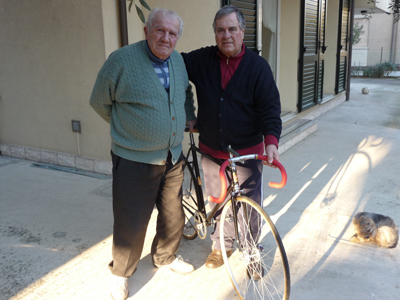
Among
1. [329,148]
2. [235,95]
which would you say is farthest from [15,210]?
[329,148]

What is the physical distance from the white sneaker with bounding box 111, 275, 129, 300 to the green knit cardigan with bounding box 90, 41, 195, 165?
0.78 metres

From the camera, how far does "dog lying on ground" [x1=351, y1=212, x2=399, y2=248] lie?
9.70 feet

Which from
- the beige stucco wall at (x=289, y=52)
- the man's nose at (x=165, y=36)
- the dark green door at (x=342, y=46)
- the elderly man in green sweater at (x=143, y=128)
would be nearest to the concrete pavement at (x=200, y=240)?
the elderly man in green sweater at (x=143, y=128)

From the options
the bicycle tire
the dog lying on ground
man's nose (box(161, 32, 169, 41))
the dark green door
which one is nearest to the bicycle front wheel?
the bicycle tire

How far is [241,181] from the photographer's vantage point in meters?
2.61

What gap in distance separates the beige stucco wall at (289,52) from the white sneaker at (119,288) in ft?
17.5

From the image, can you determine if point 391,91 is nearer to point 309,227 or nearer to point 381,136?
point 381,136

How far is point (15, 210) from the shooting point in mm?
3744

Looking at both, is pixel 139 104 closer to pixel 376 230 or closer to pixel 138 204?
pixel 138 204

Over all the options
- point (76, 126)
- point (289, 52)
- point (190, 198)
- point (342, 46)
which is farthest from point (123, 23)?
point (342, 46)

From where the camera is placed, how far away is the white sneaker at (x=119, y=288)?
241 centimetres

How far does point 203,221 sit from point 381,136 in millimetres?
4648

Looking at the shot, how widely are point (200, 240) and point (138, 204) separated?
96cm

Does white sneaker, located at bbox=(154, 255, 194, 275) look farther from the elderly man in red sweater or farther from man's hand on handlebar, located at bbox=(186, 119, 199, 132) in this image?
man's hand on handlebar, located at bbox=(186, 119, 199, 132)
